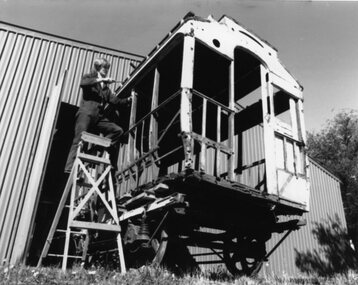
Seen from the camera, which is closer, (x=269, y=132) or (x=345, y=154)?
(x=269, y=132)

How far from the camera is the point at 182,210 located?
605 centimetres

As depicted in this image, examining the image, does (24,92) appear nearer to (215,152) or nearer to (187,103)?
(187,103)

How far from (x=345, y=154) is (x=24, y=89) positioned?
37.5m

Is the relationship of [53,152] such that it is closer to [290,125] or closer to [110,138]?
[110,138]

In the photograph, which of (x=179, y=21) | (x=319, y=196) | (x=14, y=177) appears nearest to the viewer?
(x=179, y=21)

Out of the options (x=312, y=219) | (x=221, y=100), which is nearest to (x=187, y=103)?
(x=221, y=100)

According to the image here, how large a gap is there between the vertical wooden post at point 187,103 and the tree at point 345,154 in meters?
32.2

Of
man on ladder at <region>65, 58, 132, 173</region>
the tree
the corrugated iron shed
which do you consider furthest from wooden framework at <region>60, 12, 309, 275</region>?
the tree

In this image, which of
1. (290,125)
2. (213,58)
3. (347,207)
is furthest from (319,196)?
(347,207)

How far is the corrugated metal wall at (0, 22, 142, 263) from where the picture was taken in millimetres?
7969

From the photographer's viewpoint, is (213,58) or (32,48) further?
(32,48)

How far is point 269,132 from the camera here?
7742 mm

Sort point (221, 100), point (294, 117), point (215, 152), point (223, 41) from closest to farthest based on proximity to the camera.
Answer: point (215, 152) → point (223, 41) → point (294, 117) → point (221, 100)

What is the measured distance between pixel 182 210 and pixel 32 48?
803 centimetres
